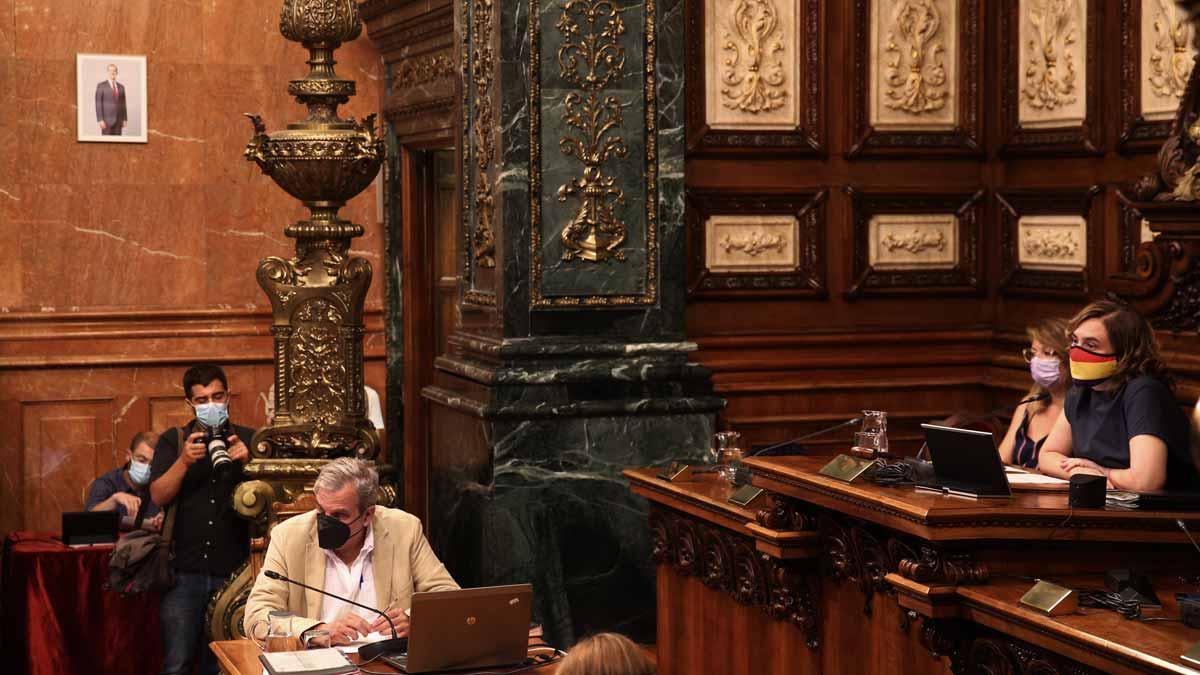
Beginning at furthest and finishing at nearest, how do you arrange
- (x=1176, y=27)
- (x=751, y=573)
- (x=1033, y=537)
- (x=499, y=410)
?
(x=499, y=410) → (x=1176, y=27) → (x=751, y=573) → (x=1033, y=537)

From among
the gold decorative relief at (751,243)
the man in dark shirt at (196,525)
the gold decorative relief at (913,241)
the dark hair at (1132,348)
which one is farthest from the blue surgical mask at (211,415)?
the dark hair at (1132,348)

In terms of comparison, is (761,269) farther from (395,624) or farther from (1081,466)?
(395,624)

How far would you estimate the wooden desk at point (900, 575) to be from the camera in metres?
4.31

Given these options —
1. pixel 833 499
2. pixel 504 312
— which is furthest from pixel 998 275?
pixel 833 499

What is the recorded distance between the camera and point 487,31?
7684 millimetres

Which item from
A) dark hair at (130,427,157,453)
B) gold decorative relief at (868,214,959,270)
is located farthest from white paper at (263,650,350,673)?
gold decorative relief at (868,214,959,270)

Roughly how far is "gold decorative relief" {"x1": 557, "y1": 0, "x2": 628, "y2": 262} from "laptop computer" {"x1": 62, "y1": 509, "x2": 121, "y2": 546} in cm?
229

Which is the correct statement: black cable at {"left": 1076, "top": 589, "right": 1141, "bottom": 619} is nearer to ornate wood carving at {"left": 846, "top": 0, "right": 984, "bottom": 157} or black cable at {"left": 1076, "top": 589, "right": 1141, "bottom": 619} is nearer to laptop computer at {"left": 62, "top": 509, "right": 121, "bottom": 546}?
ornate wood carving at {"left": 846, "top": 0, "right": 984, "bottom": 157}

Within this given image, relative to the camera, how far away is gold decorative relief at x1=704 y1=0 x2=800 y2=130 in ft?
26.2

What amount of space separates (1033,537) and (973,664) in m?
0.38

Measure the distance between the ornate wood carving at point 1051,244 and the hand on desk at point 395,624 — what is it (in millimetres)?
3722

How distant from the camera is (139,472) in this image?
7.89m

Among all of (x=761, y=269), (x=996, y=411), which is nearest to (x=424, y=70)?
(x=761, y=269)

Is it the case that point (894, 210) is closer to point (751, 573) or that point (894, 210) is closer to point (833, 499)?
point (751, 573)
